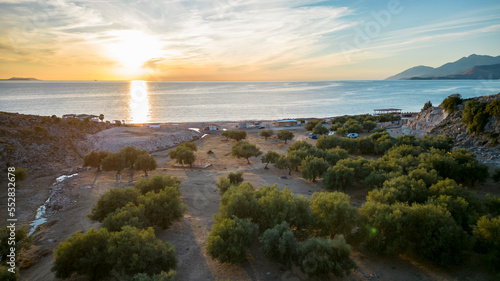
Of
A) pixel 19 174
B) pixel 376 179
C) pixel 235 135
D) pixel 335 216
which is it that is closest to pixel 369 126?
pixel 235 135

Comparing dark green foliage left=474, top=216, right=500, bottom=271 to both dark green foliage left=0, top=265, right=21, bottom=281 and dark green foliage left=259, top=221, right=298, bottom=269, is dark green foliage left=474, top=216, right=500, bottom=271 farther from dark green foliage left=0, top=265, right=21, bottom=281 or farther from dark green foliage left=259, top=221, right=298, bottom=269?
dark green foliage left=0, top=265, right=21, bottom=281

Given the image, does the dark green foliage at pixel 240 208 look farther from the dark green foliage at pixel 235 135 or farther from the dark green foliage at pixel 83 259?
the dark green foliage at pixel 235 135

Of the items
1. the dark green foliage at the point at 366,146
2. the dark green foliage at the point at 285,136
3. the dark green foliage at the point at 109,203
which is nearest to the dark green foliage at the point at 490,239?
the dark green foliage at the point at 109,203

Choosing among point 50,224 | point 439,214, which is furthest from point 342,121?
point 50,224

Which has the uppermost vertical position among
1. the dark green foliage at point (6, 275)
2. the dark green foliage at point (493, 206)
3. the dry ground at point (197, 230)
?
the dark green foliage at point (493, 206)

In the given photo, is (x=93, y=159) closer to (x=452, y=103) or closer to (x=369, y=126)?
Answer: (x=369, y=126)
